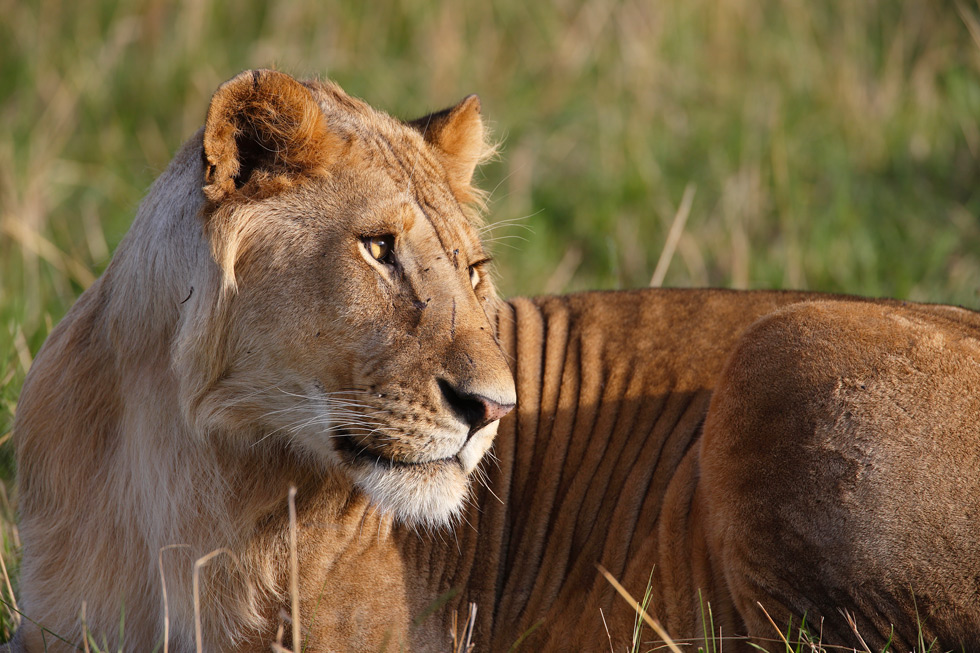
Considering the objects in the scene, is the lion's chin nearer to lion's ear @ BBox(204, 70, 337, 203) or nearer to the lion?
the lion

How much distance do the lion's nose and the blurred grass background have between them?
12.6 feet

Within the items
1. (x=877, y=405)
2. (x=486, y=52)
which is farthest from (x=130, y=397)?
(x=486, y=52)

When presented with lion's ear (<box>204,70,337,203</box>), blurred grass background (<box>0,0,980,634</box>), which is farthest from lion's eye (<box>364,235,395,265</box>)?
blurred grass background (<box>0,0,980,634</box>)

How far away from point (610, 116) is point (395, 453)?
539 cm

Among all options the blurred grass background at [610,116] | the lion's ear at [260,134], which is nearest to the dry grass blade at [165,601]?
the lion's ear at [260,134]

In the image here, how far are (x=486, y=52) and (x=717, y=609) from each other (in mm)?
6125

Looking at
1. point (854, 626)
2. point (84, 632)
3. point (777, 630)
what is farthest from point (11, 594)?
point (854, 626)

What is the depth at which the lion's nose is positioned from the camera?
278 cm

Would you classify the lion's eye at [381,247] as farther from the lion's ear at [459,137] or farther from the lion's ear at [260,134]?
the lion's ear at [459,137]

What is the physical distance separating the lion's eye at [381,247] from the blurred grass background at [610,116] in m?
3.66

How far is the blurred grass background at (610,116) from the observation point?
6832 mm

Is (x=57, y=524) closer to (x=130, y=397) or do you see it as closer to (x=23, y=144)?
(x=130, y=397)

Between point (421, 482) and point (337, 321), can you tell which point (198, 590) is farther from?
point (337, 321)

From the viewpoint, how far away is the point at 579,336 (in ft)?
12.7
